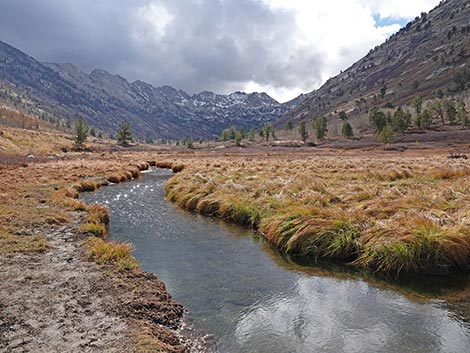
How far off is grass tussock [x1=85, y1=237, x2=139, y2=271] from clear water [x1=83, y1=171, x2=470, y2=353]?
103 cm

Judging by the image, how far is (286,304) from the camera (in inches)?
427

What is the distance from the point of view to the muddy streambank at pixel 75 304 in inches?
323

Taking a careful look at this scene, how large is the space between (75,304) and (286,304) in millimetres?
6047

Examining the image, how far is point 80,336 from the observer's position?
8383 millimetres

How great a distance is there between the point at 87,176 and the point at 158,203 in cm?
1984

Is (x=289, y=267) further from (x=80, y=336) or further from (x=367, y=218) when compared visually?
(x=80, y=336)

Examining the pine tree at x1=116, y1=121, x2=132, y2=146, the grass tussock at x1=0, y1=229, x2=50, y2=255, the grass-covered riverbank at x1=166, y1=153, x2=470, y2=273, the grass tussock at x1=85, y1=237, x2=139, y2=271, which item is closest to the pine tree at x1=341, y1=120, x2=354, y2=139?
the pine tree at x1=116, y1=121, x2=132, y2=146

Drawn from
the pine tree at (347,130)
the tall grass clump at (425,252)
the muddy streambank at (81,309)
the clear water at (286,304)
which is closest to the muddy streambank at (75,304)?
the muddy streambank at (81,309)

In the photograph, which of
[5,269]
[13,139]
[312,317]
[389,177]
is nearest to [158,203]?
[5,269]

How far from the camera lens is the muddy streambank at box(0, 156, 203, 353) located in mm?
8195

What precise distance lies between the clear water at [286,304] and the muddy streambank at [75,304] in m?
1.00

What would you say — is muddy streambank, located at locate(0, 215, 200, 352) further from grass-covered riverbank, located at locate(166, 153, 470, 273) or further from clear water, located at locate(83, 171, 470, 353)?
grass-covered riverbank, located at locate(166, 153, 470, 273)

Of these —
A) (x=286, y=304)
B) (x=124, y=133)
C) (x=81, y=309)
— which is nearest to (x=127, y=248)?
(x=81, y=309)

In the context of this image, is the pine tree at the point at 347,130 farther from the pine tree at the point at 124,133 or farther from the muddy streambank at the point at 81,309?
the muddy streambank at the point at 81,309
